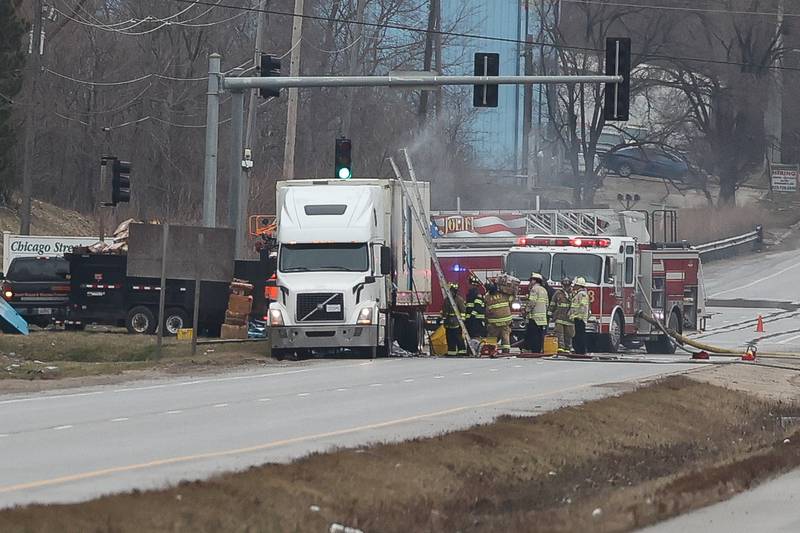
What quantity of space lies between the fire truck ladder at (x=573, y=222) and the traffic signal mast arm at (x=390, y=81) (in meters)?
8.94

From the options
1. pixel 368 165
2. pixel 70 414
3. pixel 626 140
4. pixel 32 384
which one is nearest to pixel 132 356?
pixel 32 384

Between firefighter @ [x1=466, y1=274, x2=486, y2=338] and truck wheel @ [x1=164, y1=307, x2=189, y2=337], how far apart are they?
7.50 metres

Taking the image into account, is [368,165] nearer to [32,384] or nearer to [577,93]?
[577,93]

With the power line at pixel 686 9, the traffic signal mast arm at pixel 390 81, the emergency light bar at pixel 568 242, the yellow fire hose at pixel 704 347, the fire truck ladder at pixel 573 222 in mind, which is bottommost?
the yellow fire hose at pixel 704 347

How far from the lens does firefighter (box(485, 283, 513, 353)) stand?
30.9 metres

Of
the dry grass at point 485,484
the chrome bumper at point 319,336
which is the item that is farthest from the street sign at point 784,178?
the dry grass at point 485,484

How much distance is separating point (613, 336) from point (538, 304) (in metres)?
3.43

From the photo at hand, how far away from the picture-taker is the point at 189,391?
21.2 meters

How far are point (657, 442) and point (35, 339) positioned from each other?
19.1 m

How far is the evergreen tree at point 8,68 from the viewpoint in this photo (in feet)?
163

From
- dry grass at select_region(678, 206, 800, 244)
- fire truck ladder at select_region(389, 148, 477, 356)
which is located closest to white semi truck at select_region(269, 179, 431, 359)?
fire truck ladder at select_region(389, 148, 477, 356)

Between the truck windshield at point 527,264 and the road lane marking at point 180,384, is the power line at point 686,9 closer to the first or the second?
the truck windshield at point 527,264

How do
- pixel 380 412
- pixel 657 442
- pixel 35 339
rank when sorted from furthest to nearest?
pixel 35 339 → pixel 380 412 → pixel 657 442

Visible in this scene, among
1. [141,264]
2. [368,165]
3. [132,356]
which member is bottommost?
[132,356]
